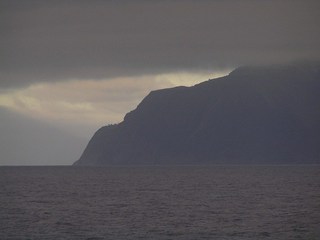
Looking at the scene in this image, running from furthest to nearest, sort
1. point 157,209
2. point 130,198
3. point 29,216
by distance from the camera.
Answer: point 130,198 < point 157,209 < point 29,216

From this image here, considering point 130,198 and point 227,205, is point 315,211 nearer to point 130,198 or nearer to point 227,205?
point 227,205

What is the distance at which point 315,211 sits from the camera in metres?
92.5

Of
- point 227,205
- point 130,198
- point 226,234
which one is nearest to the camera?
point 226,234

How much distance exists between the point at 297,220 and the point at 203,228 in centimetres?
1290

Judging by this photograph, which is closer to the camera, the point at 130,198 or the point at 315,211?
the point at 315,211

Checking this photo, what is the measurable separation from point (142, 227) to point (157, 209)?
72.2 ft

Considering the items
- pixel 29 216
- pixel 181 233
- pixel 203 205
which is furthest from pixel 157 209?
pixel 181 233

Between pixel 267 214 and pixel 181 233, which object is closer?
pixel 181 233

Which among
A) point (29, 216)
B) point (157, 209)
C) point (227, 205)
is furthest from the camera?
point (227, 205)

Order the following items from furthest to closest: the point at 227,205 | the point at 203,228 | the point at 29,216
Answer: the point at 227,205 → the point at 29,216 → the point at 203,228

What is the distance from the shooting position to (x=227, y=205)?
10494 cm

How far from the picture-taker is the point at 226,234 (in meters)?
69.8

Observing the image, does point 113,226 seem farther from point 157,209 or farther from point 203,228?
point 157,209

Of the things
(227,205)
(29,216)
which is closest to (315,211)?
(227,205)
